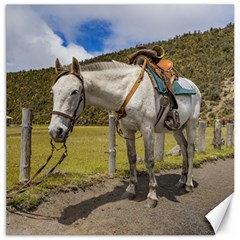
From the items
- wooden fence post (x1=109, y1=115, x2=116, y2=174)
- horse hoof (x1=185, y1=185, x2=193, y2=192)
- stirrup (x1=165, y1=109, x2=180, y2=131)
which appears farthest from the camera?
wooden fence post (x1=109, y1=115, x2=116, y2=174)

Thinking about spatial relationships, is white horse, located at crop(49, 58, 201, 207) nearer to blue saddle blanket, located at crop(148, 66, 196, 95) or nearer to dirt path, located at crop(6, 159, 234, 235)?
blue saddle blanket, located at crop(148, 66, 196, 95)

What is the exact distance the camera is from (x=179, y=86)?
16.0 ft

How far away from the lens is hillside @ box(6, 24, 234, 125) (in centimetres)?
442

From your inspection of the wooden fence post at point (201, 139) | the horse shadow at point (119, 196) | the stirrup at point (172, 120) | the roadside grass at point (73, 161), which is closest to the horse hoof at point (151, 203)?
the horse shadow at point (119, 196)

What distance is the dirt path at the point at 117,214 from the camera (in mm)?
3518

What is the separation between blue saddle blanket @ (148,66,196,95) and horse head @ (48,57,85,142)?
3.98ft

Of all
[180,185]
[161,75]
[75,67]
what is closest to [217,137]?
[180,185]

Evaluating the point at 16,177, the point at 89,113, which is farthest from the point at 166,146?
the point at 16,177

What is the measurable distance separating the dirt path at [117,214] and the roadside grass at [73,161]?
0.54 ft

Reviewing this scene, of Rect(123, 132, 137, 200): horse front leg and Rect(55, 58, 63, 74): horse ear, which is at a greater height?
Rect(55, 58, 63, 74): horse ear

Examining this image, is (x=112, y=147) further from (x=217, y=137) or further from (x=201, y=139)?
(x=217, y=137)

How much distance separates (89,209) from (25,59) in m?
2.19

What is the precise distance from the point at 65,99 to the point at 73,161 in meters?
2.55

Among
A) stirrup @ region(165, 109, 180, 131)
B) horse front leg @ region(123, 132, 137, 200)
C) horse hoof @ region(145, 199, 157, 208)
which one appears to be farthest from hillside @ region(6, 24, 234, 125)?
horse hoof @ region(145, 199, 157, 208)
